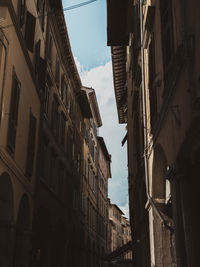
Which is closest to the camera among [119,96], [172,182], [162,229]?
[172,182]

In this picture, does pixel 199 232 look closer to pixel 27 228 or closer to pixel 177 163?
pixel 177 163

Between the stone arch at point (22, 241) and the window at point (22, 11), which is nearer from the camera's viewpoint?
the window at point (22, 11)

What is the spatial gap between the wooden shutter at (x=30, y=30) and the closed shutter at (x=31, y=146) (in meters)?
2.51

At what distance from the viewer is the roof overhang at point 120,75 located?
2345 centimetres

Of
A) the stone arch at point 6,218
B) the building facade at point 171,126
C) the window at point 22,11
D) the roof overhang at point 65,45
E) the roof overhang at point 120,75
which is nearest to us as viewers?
the building facade at point 171,126

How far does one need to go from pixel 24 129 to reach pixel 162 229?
18.5 feet

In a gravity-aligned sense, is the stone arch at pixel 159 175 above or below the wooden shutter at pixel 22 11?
below

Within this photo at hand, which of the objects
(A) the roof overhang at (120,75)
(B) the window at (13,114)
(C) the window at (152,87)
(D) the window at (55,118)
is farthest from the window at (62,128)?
(C) the window at (152,87)

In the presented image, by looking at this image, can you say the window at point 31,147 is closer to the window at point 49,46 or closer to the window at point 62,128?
the window at point 49,46

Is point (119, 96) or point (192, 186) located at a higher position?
point (119, 96)

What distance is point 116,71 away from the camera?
81.1 ft

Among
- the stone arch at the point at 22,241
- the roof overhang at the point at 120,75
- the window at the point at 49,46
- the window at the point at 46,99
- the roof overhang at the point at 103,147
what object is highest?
the roof overhang at the point at 103,147

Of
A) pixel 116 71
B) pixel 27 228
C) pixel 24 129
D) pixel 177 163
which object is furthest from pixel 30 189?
pixel 116 71

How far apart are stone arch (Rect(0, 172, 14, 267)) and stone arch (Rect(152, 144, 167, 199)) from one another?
4.13m
